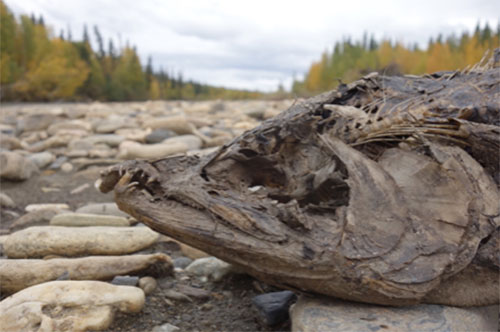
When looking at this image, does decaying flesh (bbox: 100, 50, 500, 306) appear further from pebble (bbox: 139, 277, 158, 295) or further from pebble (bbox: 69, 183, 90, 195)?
pebble (bbox: 69, 183, 90, 195)

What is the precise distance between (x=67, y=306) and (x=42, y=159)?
7.00m

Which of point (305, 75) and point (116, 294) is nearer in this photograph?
point (116, 294)

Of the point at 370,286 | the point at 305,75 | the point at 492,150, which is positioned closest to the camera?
the point at 370,286

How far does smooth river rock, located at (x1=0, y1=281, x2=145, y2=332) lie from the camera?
2861mm

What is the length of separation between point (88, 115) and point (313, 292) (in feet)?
43.4

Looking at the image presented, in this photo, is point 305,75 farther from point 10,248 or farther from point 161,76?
point 10,248

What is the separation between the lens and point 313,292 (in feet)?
9.51

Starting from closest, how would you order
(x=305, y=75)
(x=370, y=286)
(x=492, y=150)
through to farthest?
(x=370, y=286) < (x=492, y=150) < (x=305, y=75)

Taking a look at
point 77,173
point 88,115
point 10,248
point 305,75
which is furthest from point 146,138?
point 305,75

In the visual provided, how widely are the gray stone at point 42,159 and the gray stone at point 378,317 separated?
25.1 feet

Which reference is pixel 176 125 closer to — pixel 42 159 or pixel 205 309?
pixel 42 159

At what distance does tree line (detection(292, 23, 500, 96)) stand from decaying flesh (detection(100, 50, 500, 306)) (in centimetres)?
114

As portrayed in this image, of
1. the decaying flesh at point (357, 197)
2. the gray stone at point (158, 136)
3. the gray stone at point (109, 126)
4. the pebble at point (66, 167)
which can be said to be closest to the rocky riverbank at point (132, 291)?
the decaying flesh at point (357, 197)

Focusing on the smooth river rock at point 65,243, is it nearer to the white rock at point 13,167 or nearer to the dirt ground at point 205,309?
the dirt ground at point 205,309
